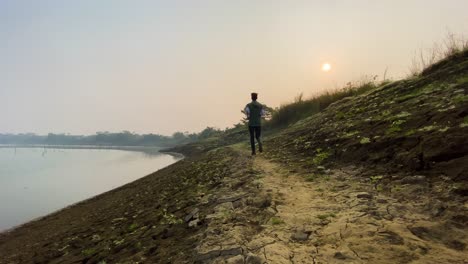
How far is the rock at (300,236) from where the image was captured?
575 cm

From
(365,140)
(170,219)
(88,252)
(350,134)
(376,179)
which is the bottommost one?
(88,252)

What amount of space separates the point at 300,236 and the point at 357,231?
89 cm

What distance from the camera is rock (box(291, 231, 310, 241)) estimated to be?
18.9ft

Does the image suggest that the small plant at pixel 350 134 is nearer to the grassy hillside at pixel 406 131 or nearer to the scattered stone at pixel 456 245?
the grassy hillside at pixel 406 131

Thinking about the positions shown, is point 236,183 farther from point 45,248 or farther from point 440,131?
point 45,248

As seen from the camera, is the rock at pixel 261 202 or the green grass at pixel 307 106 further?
the green grass at pixel 307 106

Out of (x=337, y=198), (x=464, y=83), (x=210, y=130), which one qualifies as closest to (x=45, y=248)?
(x=337, y=198)

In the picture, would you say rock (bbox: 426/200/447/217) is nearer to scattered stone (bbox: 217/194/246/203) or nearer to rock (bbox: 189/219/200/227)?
scattered stone (bbox: 217/194/246/203)

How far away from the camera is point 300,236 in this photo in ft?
19.2

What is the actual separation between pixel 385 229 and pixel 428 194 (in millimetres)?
1605

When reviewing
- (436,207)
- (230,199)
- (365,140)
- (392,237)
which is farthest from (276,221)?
(365,140)

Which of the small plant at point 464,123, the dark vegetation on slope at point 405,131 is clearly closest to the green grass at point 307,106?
the dark vegetation on slope at point 405,131

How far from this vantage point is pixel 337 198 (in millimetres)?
7434

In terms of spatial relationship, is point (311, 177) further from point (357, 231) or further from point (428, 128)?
point (357, 231)
